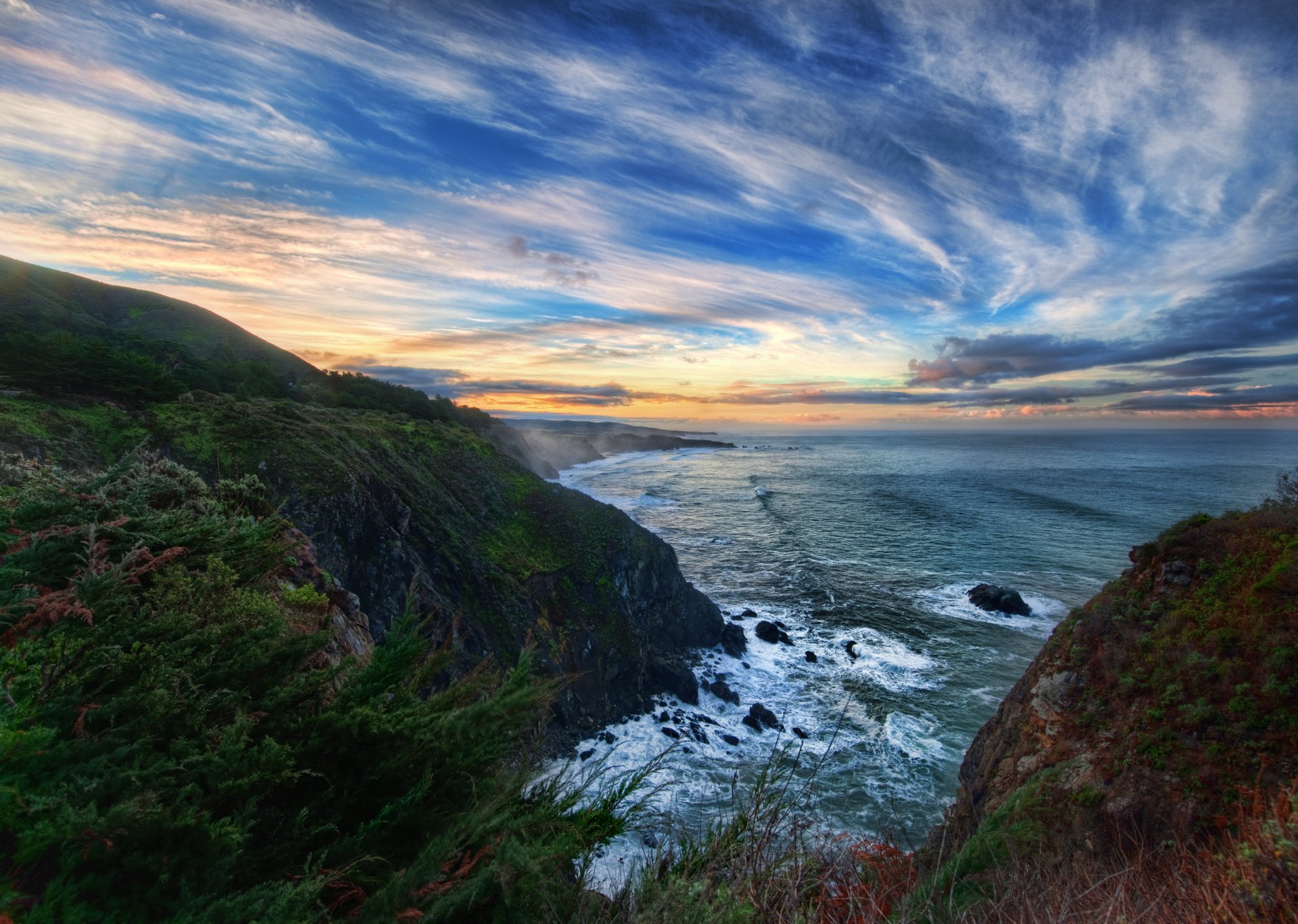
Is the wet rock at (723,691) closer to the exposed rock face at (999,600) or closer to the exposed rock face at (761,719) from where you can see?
the exposed rock face at (761,719)

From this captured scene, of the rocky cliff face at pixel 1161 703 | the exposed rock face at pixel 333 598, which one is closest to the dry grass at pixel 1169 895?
the rocky cliff face at pixel 1161 703

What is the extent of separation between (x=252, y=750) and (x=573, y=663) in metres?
19.9

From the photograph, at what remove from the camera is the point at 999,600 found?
33.3 metres

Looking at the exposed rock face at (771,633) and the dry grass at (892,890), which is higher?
the dry grass at (892,890)

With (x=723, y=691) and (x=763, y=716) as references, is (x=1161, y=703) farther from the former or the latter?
(x=723, y=691)

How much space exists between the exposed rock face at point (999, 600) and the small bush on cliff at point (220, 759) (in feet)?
119

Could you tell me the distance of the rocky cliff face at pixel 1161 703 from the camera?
869 centimetres

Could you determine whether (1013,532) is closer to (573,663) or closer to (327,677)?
(573,663)

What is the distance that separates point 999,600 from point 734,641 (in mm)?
18277

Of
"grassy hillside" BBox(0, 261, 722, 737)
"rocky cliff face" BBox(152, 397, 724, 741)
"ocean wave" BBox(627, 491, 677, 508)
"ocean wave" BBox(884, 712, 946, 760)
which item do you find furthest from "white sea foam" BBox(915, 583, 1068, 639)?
"ocean wave" BBox(627, 491, 677, 508)

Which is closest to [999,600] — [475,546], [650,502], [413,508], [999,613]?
[999,613]

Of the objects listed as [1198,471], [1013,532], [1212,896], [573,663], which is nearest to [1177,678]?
[1212,896]

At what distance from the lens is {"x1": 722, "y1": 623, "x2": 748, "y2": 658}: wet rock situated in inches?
1119

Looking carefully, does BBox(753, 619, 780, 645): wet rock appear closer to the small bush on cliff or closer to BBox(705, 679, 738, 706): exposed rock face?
BBox(705, 679, 738, 706): exposed rock face
